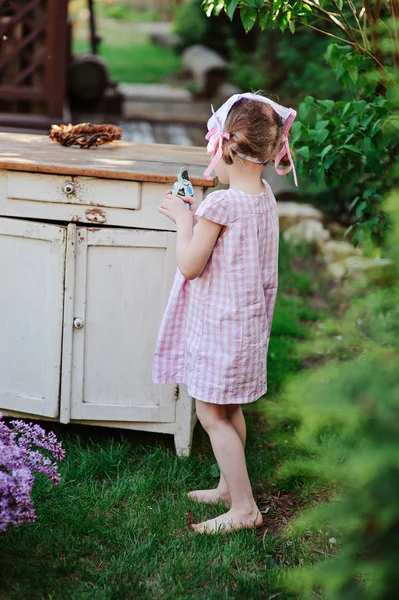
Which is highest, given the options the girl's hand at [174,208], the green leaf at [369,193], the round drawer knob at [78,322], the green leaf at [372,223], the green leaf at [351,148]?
the green leaf at [351,148]

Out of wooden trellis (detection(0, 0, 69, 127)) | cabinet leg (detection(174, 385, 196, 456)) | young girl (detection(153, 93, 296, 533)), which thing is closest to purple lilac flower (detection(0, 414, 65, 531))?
young girl (detection(153, 93, 296, 533))

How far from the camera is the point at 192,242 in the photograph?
265 centimetres

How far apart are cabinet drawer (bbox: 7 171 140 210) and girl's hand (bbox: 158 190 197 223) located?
0.26 meters

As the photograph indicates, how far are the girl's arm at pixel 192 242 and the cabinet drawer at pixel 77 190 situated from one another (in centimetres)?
34

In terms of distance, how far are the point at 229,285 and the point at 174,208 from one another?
34cm

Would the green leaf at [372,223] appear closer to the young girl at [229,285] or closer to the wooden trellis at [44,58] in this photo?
the young girl at [229,285]

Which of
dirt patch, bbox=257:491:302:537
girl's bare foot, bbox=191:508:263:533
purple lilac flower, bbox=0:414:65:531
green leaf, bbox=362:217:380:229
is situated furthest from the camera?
green leaf, bbox=362:217:380:229

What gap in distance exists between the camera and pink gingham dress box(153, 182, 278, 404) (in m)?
Result: 2.63

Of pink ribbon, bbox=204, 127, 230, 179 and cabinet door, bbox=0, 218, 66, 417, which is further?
cabinet door, bbox=0, 218, 66, 417

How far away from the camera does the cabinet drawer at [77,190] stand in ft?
10.0

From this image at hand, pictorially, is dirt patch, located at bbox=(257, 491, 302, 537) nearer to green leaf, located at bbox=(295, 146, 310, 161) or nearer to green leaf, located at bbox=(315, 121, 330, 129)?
green leaf, located at bbox=(295, 146, 310, 161)

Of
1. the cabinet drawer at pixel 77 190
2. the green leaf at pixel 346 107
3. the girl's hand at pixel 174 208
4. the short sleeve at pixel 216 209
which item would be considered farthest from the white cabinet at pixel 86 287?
the green leaf at pixel 346 107

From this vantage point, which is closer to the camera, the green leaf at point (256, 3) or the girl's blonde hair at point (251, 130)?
the girl's blonde hair at point (251, 130)

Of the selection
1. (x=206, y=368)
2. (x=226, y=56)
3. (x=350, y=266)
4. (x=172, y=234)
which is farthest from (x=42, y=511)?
(x=226, y=56)
